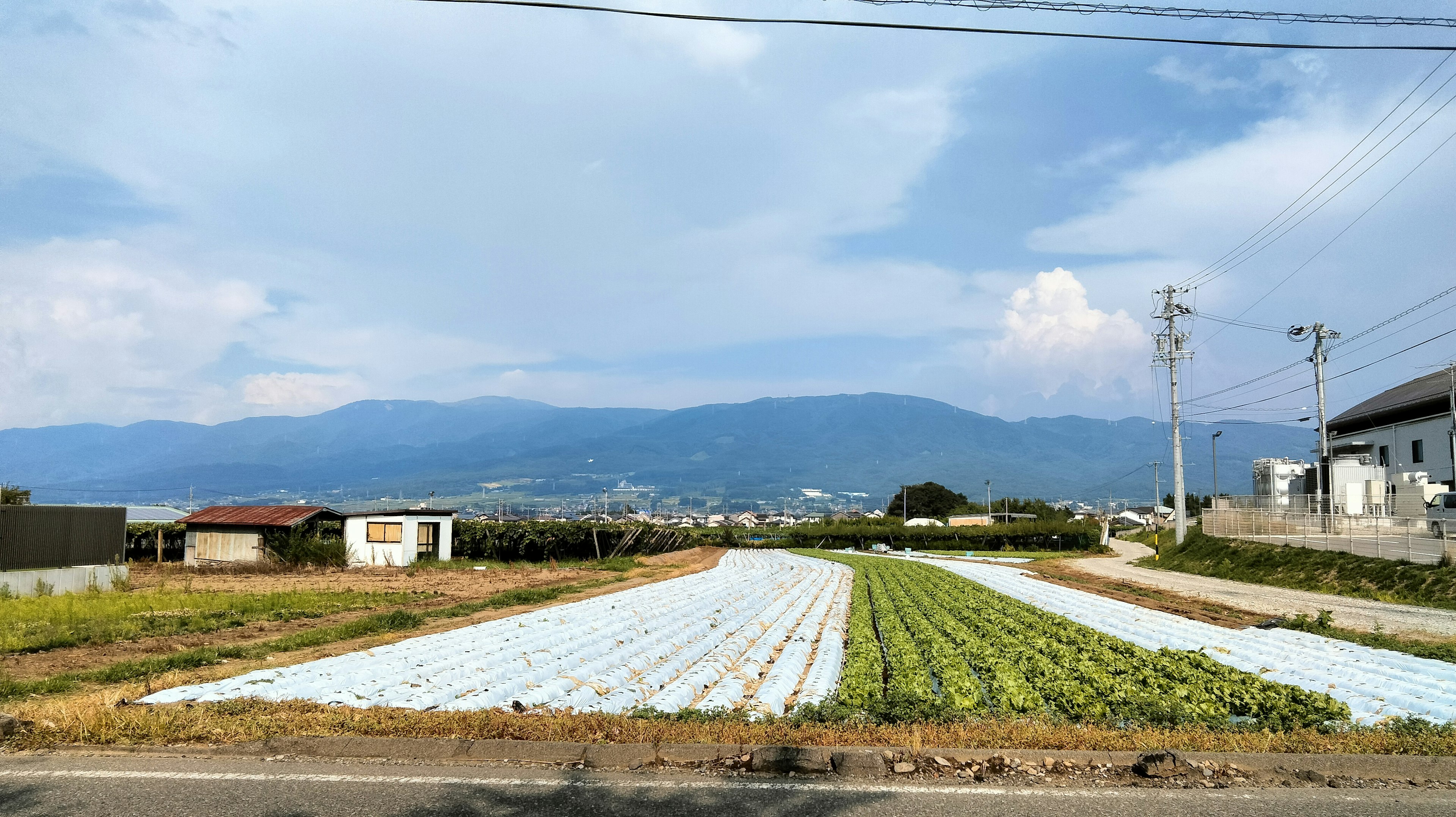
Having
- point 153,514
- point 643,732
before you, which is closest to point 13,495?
point 153,514

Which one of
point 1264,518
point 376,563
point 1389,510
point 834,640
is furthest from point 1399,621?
point 376,563

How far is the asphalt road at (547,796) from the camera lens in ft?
18.5

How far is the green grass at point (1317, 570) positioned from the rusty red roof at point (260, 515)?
4318 centimetres

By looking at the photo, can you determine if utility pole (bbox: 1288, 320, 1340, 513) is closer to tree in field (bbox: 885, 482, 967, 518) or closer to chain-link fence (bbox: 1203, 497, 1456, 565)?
chain-link fence (bbox: 1203, 497, 1456, 565)

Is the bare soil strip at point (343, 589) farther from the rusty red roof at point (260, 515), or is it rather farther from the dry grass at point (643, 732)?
the rusty red roof at point (260, 515)

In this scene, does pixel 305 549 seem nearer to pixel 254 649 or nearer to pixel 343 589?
pixel 343 589

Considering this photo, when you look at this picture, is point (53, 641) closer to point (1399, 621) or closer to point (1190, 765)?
point (1190, 765)

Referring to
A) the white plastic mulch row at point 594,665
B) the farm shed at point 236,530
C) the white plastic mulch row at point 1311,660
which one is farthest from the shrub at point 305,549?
the white plastic mulch row at point 1311,660

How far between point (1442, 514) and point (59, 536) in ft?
189

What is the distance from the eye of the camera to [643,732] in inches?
281

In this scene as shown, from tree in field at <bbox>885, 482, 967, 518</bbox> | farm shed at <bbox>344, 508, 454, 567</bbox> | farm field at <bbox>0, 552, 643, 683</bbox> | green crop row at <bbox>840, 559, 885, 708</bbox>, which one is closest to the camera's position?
green crop row at <bbox>840, 559, 885, 708</bbox>

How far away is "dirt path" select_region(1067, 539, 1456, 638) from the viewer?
19.1 metres

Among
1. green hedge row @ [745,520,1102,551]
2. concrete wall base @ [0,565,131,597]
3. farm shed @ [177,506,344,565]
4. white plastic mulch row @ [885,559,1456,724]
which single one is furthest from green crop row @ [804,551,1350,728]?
green hedge row @ [745,520,1102,551]

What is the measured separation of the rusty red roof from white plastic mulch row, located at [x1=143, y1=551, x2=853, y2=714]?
25.9m
